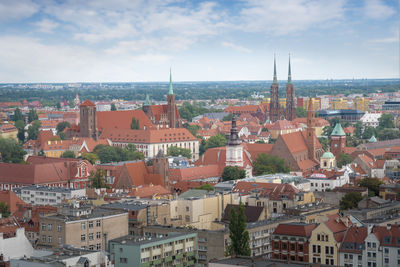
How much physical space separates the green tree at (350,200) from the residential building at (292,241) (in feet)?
55.0

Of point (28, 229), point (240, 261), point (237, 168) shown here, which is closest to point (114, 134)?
point (237, 168)

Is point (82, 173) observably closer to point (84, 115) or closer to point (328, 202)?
point (328, 202)

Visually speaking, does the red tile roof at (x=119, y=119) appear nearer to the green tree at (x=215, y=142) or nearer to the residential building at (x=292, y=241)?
the green tree at (x=215, y=142)

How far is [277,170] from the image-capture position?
10300 centimetres

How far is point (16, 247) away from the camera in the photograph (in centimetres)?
5206

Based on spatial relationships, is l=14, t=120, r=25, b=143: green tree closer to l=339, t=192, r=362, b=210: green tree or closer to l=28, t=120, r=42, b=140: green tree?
l=28, t=120, r=42, b=140: green tree

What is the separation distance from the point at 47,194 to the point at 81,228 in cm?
2663

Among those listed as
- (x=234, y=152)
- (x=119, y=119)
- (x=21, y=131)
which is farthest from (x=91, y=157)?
(x=21, y=131)

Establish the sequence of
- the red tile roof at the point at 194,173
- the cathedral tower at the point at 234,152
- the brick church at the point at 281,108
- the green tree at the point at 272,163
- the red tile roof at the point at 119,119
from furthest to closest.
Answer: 1. the brick church at the point at 281,108
2. the red tile roof at the point at 119,119
3. the green tree at the point at 272,163
4. the cathedral tower at the point at 234,152
5. the red tile roof at the point at 194,173

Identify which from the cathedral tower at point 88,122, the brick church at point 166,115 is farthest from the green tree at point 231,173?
the brick church at point 166,115

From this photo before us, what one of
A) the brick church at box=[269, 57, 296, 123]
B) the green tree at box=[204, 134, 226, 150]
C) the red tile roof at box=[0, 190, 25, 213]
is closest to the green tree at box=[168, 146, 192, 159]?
the green tree at box=[204, 134, 226, 150]

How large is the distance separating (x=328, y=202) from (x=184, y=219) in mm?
16228

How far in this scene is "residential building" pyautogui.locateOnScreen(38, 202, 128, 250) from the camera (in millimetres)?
55250

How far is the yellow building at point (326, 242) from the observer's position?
52125mm
